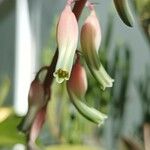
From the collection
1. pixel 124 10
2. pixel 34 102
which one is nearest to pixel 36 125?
pixel 34 102

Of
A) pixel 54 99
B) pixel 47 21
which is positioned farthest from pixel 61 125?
pixel 47 21

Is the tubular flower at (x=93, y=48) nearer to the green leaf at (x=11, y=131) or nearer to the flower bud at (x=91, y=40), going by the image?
the flower bud at (x=91, y=40)

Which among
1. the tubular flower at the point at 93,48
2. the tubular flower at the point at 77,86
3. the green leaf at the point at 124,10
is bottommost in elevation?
the tubular flower at the point at 77,86

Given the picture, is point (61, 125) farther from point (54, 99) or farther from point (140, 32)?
point (140, 32)

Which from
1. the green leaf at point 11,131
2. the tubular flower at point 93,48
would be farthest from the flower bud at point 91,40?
the green leaf at point 11,131

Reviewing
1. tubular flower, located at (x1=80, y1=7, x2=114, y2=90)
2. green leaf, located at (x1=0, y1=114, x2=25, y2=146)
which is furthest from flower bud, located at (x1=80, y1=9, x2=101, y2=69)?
green leaf, located at (x1=0, y1=114, x2=25, y2=146)
